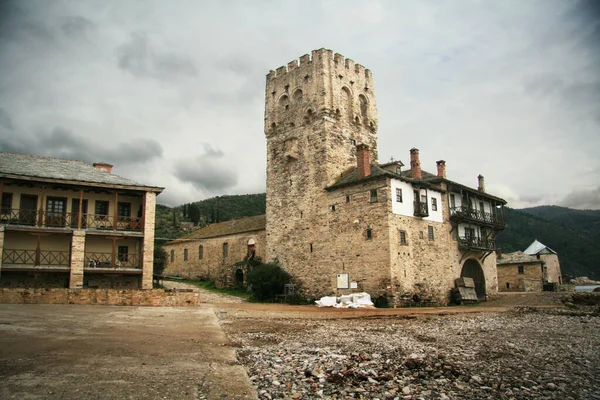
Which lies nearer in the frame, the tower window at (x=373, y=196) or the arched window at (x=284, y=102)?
the tower window at (x=373, y=196)

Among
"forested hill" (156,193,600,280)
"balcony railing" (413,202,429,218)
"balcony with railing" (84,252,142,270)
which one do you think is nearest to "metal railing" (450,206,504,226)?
"balcony railing" (413,202,429,218)

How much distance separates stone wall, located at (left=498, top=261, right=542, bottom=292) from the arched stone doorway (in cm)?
1624

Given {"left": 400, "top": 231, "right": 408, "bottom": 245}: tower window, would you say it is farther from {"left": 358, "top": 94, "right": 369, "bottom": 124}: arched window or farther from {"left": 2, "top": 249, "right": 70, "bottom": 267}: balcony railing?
{"left": 2, "top": 249, "right": 70, "bottom": 267}: balcony railing

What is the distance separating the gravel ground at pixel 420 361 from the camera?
24.7 feet

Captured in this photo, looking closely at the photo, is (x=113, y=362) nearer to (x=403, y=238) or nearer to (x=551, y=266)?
(x=403, y=238)

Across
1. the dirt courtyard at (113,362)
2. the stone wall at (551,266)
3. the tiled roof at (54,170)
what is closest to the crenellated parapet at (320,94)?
the tiled roof at (54,170)

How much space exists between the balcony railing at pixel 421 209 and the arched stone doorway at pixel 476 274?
724 cm

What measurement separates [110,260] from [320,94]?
19351 millimetres

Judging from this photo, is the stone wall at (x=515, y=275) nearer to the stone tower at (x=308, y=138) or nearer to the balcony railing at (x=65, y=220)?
the stone tower at (x=308, y=138)

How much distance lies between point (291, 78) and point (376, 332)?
87.9 ft

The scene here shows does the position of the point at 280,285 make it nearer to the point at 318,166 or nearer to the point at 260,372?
the point at 318,166

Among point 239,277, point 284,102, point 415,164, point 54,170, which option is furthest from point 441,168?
point 54,170

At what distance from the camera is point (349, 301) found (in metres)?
28.1

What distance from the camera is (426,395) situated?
23.7 ft
